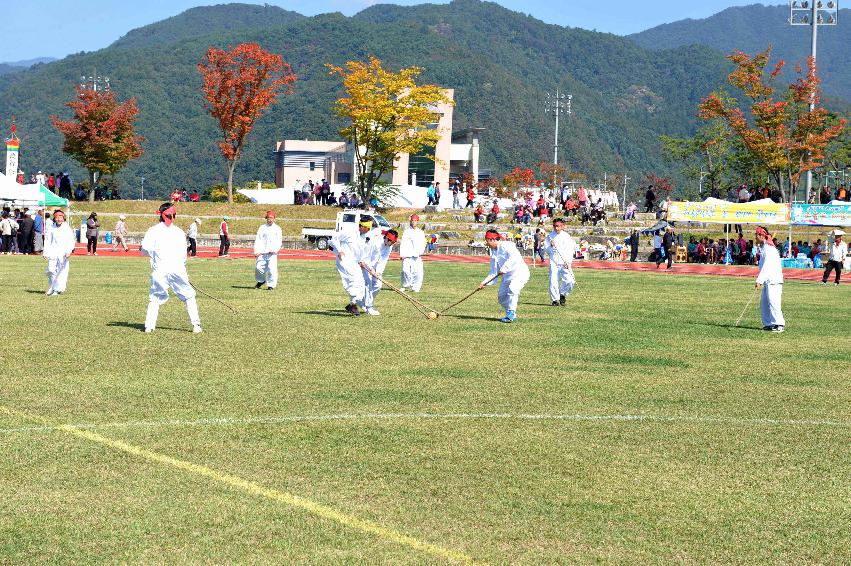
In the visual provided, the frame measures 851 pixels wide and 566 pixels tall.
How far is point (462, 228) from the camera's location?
193ft

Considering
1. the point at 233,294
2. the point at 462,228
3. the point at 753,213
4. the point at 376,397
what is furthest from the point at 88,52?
the point at 376,397

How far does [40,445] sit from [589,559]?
4.55 metres

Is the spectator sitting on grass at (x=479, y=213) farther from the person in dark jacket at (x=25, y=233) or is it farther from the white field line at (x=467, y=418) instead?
the white field line at (x=467, y=418)

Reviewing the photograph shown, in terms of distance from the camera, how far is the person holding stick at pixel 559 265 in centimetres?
2378

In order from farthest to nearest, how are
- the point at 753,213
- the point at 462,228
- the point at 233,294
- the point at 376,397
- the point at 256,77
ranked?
the point at 256,77 → the point at 462,228 → the point at 753,213 → the point at 233,294 → the point at 376,397

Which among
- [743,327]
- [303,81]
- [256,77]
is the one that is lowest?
[743,327]

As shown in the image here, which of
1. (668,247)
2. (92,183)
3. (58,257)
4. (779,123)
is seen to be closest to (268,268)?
(58,257)

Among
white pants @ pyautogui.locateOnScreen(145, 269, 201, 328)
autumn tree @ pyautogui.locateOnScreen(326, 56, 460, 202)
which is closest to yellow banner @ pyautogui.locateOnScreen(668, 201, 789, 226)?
autumn tree @ pyautogui.locateOnScreen(326, 56, 460, 202)

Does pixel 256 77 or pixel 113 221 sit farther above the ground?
pixel 256 77

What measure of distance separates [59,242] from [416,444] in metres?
16.6

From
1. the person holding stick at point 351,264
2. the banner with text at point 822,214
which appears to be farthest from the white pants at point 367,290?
the banner with text at point 822,214

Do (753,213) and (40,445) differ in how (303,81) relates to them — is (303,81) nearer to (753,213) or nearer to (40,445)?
(753,213)

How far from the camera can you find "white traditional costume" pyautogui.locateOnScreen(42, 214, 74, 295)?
23.3 metres

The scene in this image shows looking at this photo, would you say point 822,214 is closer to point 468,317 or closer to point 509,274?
point 468,317
